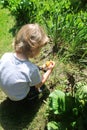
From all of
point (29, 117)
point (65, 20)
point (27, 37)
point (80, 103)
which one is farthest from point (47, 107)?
point (65, 20)

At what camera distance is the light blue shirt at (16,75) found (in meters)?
3.97

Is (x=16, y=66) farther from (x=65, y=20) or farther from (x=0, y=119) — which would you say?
(x=65, y=20)

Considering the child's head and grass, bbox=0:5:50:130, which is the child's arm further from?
the child's head

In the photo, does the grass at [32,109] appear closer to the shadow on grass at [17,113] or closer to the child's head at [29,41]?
the shadow on grass at [17,113]

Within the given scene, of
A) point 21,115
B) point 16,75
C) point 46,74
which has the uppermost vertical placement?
point 16,75

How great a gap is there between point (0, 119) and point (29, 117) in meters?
0.33

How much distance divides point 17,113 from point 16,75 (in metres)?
0.56

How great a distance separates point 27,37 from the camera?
3951mm

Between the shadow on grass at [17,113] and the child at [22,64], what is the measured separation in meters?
0.32

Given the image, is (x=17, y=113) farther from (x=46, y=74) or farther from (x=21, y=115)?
(x=46, y=74)

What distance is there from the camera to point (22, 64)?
3982mm

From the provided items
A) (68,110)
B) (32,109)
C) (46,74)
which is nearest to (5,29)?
(46,74)

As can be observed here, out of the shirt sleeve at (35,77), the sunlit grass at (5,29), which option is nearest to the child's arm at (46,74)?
the shirt sleeve at (35,77)

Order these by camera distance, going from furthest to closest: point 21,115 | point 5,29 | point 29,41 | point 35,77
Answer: point 5,29
point 21,115
point 35,77
point 29,41
